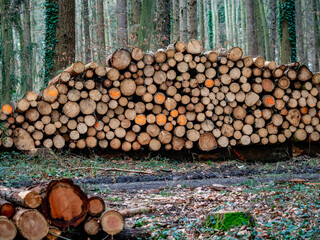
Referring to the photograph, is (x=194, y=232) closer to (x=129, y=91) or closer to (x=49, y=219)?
(x=49, y=219)

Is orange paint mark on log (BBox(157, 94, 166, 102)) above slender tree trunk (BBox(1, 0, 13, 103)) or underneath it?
underneath

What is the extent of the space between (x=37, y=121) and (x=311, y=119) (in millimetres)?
6010

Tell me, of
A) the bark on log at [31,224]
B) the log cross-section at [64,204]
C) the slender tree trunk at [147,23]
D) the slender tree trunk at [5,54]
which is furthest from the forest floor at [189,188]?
the slender tree trunk at [5,54]

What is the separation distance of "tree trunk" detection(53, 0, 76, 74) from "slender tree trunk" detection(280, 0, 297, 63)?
6775 mm

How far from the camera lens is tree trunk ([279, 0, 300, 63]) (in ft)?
40.7

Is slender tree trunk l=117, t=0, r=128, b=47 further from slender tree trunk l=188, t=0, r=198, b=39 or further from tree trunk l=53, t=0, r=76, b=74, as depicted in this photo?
slender tree trunk l=188, t=0, r=198, b=39

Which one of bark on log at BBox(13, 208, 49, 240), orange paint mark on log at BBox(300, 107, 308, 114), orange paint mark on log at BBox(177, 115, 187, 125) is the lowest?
bark on log at BBox(13, 208, 49, 240)

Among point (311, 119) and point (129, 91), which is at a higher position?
point (129, 91)

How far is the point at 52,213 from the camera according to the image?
2990 mm

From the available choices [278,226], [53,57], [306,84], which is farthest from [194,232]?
[53,57]

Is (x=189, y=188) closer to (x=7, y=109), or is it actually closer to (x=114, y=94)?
(x=114, y=94)

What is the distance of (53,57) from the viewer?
10391 mm

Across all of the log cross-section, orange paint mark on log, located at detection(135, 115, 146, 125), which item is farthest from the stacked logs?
orange paint mark on log, located at detection(135, 115, 146, 125)

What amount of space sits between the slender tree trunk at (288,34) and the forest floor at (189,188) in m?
4.90
